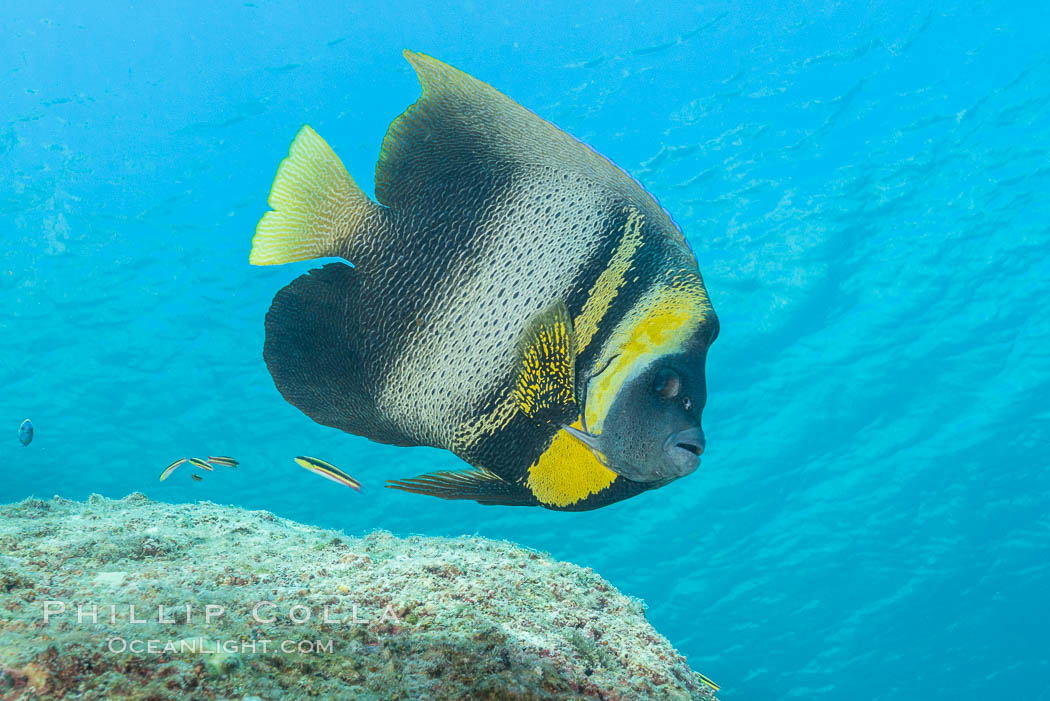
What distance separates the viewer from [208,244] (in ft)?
43.0

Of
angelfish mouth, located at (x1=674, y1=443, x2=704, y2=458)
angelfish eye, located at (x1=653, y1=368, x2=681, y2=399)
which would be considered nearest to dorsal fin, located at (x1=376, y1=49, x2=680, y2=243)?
angelfish eye, located at (x1=653, y1=368, x2=681, y2=399)

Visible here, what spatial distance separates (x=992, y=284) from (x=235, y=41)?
732 inches

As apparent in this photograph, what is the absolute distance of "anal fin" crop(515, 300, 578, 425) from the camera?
96cm

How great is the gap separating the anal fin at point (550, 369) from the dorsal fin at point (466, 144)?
34 centimetres

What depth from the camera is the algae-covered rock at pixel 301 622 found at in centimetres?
126

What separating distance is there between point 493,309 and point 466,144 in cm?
39

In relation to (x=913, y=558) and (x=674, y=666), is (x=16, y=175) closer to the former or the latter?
(x=674, y=666)

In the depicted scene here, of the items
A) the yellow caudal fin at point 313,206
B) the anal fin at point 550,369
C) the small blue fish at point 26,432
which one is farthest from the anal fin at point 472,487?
the small blue fish at point 26,432

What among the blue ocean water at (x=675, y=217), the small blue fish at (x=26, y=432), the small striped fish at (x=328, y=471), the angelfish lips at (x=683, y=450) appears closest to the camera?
the angelfish lips at (x=683, y=450)

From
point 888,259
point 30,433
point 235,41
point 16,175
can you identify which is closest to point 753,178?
point 888,259

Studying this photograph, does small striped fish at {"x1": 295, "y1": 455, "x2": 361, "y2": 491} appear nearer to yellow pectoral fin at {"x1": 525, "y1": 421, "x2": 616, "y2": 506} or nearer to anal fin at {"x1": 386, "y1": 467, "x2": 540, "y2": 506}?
anal fin at {"x1": 386, "y1": 467, "x2": 540, "y2": 506}

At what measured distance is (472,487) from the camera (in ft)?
3.35

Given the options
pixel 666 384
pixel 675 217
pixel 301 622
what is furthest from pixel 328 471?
pixel 675 217

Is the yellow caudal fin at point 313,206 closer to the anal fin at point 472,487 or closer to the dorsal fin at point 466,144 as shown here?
the dorsal fin at point 466,144
